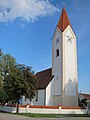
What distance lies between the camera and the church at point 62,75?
139 feet

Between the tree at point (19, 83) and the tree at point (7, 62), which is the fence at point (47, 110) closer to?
the tree at point (19, 83)

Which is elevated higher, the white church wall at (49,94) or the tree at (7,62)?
the tree at (7,62)

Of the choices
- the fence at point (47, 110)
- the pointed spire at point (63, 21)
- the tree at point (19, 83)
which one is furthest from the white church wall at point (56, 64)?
the tree at point (19, 83)

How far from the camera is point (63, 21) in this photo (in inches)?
1865

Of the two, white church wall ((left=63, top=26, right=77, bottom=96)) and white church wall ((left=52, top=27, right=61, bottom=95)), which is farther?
white church wall ((left=52, top=27, right=61, bottom=95))

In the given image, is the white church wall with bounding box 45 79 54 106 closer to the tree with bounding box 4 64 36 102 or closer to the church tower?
the church tower

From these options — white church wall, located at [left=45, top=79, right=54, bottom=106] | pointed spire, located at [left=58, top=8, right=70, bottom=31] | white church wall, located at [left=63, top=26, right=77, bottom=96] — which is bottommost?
white church wall, located at [left=45, top=79, right=54, bottom=106]

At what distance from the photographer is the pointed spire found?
46356mm

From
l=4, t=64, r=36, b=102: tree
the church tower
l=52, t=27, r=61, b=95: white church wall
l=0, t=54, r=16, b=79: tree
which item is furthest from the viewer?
l=0, t=54, r=16, b=79: tree

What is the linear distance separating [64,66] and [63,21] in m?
11.0

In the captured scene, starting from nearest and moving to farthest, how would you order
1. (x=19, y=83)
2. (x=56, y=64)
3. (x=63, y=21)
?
(x=19, y=83) → (x=56, y=64) → (x=63, y=21)

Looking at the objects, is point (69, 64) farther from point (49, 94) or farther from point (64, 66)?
point (49, 94)

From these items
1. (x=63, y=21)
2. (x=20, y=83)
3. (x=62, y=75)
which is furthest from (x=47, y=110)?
(x=63, y=21)

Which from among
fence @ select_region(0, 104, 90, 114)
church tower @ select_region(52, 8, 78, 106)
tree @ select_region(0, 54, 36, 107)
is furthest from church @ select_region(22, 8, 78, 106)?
tree @ select_region(0, 54, 36, 107)
